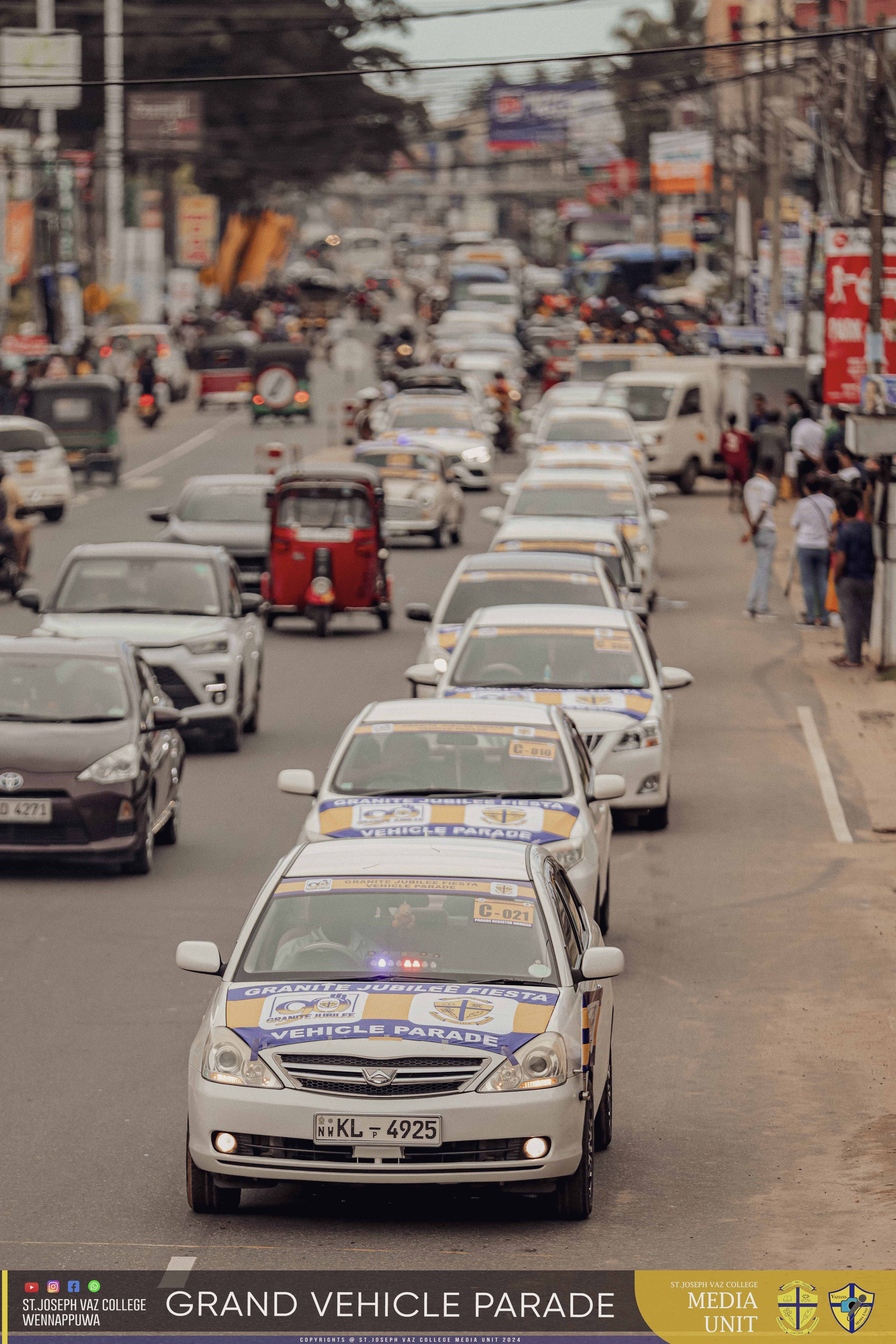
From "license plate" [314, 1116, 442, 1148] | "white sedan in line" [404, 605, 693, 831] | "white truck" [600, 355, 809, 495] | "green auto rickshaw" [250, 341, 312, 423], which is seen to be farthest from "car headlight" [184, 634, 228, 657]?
"green auto rickshaw" [250, 341, 312, 423]

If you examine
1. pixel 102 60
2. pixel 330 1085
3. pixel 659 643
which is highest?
pixel 102 60

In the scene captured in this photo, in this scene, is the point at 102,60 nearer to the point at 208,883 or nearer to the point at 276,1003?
the point at 208,883

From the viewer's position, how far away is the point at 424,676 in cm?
1742

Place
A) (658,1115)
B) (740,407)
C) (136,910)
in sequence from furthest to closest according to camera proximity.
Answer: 1. (740,407)
2. (136,910)
3. (658,1115)

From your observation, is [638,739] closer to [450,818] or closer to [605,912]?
[605,912]

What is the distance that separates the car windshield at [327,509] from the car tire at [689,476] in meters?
20.6

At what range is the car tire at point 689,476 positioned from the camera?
4753 centimetres

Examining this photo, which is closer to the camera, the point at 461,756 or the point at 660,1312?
the point at 660,1312

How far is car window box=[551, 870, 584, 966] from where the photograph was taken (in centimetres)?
917

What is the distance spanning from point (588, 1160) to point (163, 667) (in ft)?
38.9

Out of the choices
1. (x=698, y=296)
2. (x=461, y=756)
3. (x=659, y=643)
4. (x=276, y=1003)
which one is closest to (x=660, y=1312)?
(x=276, y=1003)

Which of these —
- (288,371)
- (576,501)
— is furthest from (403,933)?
(288,371)

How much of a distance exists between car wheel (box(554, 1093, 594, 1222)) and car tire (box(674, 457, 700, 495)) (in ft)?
130

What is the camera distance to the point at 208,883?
49.7 feet
